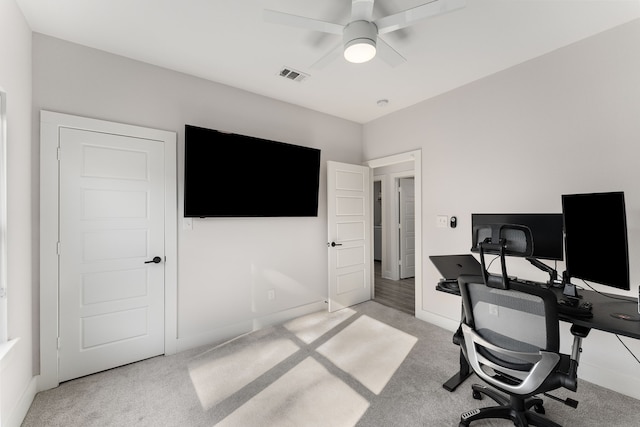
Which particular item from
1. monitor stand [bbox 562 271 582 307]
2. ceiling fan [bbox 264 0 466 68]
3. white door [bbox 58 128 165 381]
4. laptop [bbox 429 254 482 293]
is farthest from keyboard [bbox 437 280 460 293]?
white door [bbox 58 128 165 381]

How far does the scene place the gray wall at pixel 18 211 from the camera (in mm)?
1668

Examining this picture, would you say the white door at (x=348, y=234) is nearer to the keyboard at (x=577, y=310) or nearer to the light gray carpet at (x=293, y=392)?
the light gray carpet at (x=293, y=392)

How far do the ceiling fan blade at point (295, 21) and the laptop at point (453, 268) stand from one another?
202cm

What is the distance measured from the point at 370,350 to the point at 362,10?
114 inches

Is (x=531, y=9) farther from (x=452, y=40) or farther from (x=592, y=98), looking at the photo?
(x=592, y=98)

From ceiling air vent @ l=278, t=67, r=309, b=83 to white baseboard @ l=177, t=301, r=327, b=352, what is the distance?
2791 mm

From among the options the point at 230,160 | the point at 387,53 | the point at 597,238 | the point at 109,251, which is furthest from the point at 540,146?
the point at 109,251

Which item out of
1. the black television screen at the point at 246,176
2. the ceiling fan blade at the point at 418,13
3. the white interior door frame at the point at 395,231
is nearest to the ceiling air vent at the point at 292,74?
the black television screen at the point at 246,176

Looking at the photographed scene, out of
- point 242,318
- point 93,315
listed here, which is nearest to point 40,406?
point 93,315

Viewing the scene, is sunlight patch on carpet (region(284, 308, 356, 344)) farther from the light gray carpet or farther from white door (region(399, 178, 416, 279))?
white door (region(399, 178, 416, 279))

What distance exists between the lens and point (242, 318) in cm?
314

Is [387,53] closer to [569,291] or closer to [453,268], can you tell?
[453,268]

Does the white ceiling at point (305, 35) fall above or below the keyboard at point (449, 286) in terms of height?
above

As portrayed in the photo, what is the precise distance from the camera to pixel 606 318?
1602 mm
